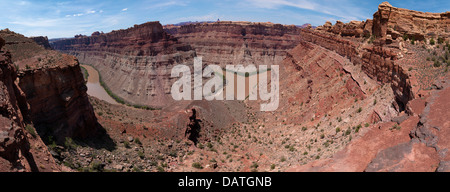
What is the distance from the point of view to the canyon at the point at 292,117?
9891 mm

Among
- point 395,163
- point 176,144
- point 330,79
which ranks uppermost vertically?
point 330,79

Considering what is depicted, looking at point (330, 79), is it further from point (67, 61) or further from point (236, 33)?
point (236, 33)

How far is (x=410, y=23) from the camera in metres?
19.9

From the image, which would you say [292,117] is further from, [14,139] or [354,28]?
[14,139]

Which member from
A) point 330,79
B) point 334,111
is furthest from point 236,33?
point 334,111

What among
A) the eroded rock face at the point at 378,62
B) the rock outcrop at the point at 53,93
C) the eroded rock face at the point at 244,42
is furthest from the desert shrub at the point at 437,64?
the eroded rock face at the point at 244,42

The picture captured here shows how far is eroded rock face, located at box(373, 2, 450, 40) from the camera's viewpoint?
1900 centimetres

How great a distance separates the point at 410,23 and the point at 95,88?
230 feet

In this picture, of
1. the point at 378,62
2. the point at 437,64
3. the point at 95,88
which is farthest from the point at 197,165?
the point at 95,88

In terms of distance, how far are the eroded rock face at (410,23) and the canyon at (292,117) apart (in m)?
0.09

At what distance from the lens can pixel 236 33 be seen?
290 ft

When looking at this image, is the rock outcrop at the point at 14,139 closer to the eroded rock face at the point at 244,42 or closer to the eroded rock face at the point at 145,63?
the eroded rock face at the point at 145,63

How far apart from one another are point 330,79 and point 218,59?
61645mm

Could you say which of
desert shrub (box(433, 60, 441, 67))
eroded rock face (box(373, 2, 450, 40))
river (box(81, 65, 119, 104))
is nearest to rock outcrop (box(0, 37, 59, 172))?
desert shrub (box(433, 60, 441, 67))
